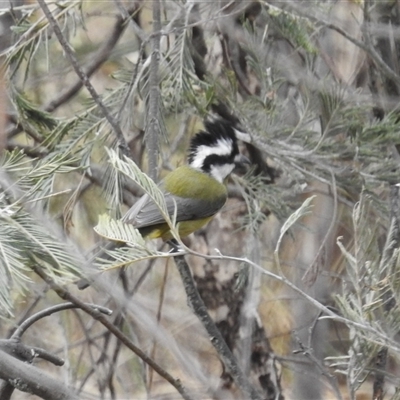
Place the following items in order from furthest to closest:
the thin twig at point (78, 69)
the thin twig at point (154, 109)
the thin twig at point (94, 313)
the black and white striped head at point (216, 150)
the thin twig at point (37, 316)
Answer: the black and white striped head at point (216, 150), the thin twig at point (154, 109), the thin twig at point (78, 69), the thin twig at point (37, 316), the thin twig at point (94, 313)

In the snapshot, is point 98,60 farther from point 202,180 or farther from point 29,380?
point 29,380

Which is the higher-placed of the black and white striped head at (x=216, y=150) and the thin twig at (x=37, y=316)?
the thin twig at (x=37, y=316)

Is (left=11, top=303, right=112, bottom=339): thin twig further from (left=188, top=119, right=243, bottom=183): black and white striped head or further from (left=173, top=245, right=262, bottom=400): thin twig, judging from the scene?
(left=188, top=119, right=243, bottom=183): black and white striped head

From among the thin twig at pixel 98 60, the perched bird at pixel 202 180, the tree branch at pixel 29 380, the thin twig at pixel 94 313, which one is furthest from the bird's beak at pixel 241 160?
the tree branch at pixel 29 380

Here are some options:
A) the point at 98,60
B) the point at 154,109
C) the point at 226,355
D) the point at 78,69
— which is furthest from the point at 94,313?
the point at 98,60

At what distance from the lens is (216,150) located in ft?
9.96

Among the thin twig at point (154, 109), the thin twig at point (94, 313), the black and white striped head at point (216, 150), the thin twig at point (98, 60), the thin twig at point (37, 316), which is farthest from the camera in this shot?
the thin twig at point (98, 60)

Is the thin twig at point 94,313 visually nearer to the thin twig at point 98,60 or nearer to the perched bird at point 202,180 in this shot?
the perched bird at point 202,180

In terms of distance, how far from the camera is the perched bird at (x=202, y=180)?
2922mm

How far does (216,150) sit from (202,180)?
255 millimetres

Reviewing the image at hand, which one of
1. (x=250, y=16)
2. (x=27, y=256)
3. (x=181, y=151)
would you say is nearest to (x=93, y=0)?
(x=250, y=16)

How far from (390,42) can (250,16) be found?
25.6 inches

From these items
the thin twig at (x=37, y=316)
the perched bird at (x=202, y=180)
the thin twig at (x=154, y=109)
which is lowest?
the perched bird at (x=202, y=180)

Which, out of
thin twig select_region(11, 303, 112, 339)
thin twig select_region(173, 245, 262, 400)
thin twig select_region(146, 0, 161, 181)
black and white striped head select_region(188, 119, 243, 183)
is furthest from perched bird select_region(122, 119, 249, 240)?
thin twig select_region(11, 303, 112, 339)
